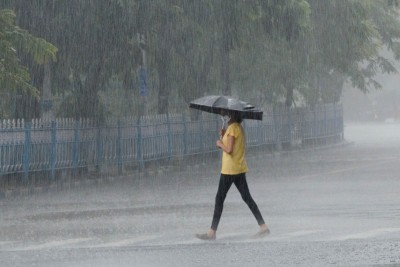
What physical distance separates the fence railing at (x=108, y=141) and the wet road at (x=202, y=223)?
1.30 meters

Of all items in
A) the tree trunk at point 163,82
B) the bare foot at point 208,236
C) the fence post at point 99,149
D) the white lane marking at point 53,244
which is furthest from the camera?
the tree trunk at point 163,82

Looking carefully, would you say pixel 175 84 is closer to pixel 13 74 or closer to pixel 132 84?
pixel 132 84

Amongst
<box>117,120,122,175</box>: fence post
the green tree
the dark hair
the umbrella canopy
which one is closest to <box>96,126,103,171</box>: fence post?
<box>117,120,122,175</box>: fence post

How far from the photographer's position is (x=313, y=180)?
29188mm

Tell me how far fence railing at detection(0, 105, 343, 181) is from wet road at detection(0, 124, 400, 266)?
51.2 inches

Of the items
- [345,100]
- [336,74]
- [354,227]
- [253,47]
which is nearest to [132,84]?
[253,47]

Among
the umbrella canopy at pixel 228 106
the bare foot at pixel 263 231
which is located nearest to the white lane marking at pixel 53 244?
the bare foot at pixel 263 231

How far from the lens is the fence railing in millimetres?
28344

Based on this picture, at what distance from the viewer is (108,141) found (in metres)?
33.4

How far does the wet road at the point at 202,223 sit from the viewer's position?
544 inches

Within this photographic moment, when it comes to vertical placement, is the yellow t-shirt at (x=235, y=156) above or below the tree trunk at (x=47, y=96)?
below

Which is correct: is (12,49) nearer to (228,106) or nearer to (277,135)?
(228,106)

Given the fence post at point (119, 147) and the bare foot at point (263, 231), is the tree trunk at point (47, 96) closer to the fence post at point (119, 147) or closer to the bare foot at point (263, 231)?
the fence post at point (119, 147)

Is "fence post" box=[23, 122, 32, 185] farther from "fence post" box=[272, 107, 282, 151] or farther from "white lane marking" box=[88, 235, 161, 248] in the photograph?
"fence post" box=[272, 107, 282, 151]
